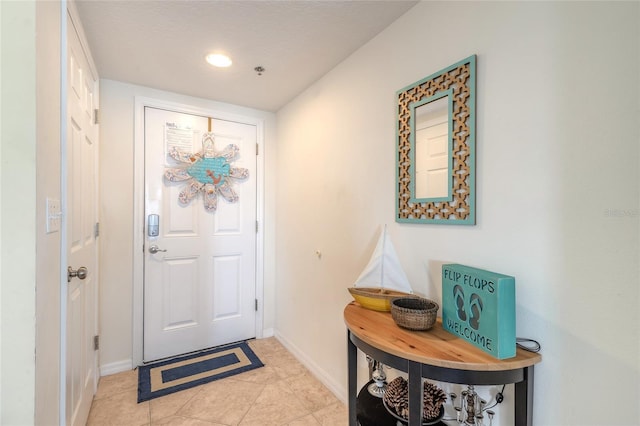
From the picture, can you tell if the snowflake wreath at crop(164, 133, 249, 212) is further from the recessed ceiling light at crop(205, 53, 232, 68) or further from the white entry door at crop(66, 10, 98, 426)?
the recessed ceiling light at crop(205, 53, 232, 68)

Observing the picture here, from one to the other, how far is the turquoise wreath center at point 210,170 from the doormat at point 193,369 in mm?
1443

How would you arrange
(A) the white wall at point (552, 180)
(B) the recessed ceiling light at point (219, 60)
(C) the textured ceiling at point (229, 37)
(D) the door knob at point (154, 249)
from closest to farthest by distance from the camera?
(A) the white wall at point (552, 180), (C) the textured ceiling at point (229, 37), (B) the recessed ceiling light at point (219, 60), (D) the door knob at point (154, 249)

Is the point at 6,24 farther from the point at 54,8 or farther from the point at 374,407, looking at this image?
the point at 374,407

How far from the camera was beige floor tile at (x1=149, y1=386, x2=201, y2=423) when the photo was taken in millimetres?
1784

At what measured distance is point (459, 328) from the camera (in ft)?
3.45

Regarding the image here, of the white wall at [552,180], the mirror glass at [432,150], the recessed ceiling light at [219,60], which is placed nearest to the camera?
the white wall at [552,180]

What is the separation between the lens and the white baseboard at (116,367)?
2195mm

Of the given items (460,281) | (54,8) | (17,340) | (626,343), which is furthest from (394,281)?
(54,8)

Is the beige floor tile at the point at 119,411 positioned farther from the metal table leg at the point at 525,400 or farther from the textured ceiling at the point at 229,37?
the textured ceiling at the point at 229,37

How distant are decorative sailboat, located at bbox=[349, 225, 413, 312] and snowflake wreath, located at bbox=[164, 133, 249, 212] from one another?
166 centimetres

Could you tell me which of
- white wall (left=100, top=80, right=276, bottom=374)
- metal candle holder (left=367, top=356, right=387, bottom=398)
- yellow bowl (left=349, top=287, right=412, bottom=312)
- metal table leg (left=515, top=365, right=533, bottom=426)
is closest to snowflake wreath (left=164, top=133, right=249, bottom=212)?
white wall (left=100, top=80, right=276, bottom=374)

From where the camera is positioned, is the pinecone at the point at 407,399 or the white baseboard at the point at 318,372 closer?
the pinecone at the point at 407,399

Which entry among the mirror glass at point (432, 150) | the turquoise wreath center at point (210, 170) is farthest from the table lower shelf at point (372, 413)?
the turquoise wreath center at point (210, 170)

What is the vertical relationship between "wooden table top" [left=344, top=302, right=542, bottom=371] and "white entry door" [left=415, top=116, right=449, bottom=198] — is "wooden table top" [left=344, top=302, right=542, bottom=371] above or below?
below
